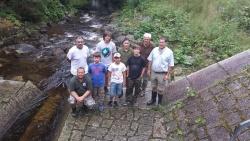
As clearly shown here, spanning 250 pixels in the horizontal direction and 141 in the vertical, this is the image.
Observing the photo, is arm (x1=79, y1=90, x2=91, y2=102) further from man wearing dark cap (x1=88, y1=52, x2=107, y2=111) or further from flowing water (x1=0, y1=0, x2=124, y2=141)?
flowing water (x1=0, y1=0, x2=124, y2=141)

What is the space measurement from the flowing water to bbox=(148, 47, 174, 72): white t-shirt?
9.33 feet

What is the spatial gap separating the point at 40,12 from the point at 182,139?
16.1 meters

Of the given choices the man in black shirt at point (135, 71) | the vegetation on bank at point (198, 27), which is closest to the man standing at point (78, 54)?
the man in black shirt at point (135, 71)

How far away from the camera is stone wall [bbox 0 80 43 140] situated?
10.6 metres

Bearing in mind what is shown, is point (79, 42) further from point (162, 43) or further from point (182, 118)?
point (182, 118)

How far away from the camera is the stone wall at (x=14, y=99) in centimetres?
1063

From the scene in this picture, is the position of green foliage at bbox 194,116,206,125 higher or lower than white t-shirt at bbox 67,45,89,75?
lower

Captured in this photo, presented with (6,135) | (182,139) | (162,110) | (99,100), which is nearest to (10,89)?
(6,135)

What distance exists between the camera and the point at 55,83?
13.6 meters

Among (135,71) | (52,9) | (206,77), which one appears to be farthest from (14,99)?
(52,9)

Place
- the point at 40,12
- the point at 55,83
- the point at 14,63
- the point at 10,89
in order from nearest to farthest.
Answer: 1. the point at 10,89
2. the point at 55,83
3. the point at 14,63
4. the point at 40,12

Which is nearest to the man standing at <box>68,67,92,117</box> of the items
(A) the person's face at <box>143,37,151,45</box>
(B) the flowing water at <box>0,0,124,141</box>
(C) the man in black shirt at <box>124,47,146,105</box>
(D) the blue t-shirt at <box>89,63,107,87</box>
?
(D) the blue t-shirt at <box>89,63,107,87</box>

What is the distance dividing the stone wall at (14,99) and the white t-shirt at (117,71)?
3.26 m

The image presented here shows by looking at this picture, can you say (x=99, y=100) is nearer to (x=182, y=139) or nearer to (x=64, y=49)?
(x=182, y=139)
